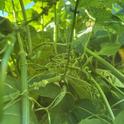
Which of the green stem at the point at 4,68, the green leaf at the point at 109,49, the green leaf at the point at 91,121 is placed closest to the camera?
the green stem at the point at 4,68

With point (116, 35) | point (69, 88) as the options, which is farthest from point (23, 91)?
point (116, 35)

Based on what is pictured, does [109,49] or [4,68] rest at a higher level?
[109,49]

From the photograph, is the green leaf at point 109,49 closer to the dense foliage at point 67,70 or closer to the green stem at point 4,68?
the dense foliage at point 67,70

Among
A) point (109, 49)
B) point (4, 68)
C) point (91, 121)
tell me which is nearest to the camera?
point (4, 68)

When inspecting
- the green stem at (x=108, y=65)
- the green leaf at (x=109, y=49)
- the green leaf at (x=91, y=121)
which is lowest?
the green leaf at (x=91, y=121)

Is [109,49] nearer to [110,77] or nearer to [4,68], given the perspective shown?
[110,77]

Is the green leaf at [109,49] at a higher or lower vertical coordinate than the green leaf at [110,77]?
higher

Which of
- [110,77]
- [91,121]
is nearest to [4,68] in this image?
[91,121]

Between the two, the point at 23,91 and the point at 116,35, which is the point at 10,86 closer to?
the point at 23,91

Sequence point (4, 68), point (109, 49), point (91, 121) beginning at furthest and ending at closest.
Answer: point (109, 49) < point (91, 121) < point (4, 68)

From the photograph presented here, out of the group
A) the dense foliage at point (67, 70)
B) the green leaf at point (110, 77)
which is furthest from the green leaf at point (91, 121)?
the green leaf at point (110, 77)
